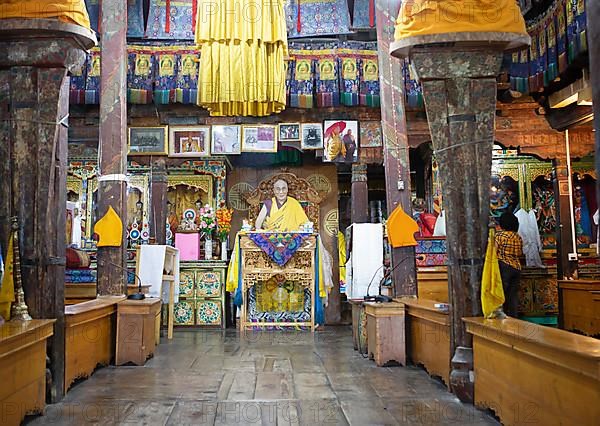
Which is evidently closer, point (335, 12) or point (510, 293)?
point (510, 293)

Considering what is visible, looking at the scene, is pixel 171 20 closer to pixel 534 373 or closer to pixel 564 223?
pixel 564 223

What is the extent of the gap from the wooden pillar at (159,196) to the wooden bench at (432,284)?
168 inches

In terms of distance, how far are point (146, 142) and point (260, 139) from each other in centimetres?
184

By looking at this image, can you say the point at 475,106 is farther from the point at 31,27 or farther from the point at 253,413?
the point at 31,27

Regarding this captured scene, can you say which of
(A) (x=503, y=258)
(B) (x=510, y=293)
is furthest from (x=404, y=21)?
(B) (x=510, y=293)

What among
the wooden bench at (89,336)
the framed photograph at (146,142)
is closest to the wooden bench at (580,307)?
the wooden bench at (89,336)

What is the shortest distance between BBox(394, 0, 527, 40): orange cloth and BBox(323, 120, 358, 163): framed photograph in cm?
523

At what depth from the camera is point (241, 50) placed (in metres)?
6.84

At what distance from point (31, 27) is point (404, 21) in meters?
2.65

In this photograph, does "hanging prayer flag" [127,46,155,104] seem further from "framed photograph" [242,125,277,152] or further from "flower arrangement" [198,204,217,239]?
"flower arrangement" [198,204,217,239]

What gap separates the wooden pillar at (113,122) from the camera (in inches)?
262

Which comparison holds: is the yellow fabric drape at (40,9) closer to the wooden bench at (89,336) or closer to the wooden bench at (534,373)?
the wooden bench at (89,336)

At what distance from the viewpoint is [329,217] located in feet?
36.7

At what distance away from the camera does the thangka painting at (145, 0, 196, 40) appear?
972cm
